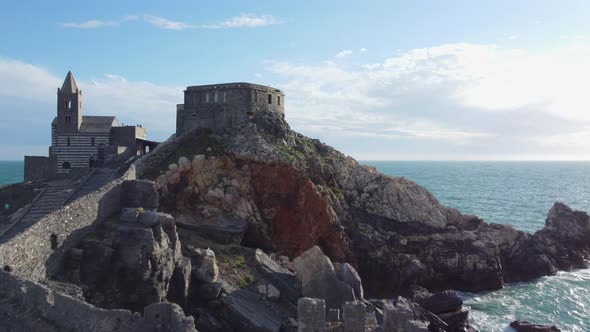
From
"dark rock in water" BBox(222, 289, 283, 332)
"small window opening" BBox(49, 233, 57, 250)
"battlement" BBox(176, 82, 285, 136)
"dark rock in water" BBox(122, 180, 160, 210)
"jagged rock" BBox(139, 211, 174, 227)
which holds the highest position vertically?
"battlement" BBox(176, 82, 285, 136)

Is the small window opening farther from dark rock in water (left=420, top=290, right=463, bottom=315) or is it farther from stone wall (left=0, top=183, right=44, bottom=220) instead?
dark rock in water (left=420, top=290, right=463, bottom=315)

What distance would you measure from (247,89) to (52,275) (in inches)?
1168

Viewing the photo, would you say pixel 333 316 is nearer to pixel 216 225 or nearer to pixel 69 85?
pixel 216 225

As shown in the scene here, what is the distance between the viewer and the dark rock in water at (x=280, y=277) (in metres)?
28.7

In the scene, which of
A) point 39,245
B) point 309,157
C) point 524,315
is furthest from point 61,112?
point 524,315

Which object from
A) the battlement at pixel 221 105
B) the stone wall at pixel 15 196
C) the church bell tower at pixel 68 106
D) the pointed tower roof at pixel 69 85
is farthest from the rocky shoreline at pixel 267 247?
the pointed tower roof at pixel 69 85

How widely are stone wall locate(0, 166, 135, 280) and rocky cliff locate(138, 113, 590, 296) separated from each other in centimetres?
1175

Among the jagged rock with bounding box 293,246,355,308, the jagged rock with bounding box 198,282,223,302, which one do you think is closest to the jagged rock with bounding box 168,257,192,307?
the jagged rock with bounding box 198,282,223,302

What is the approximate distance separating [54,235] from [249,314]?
34.4ft

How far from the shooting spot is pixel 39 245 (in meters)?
18.9

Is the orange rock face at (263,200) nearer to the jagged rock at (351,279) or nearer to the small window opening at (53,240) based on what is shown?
the jagged rock at (351,279)

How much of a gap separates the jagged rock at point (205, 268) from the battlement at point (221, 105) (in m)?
19.7

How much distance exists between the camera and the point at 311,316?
20.2 m

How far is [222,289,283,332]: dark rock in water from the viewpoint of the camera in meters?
24.9
